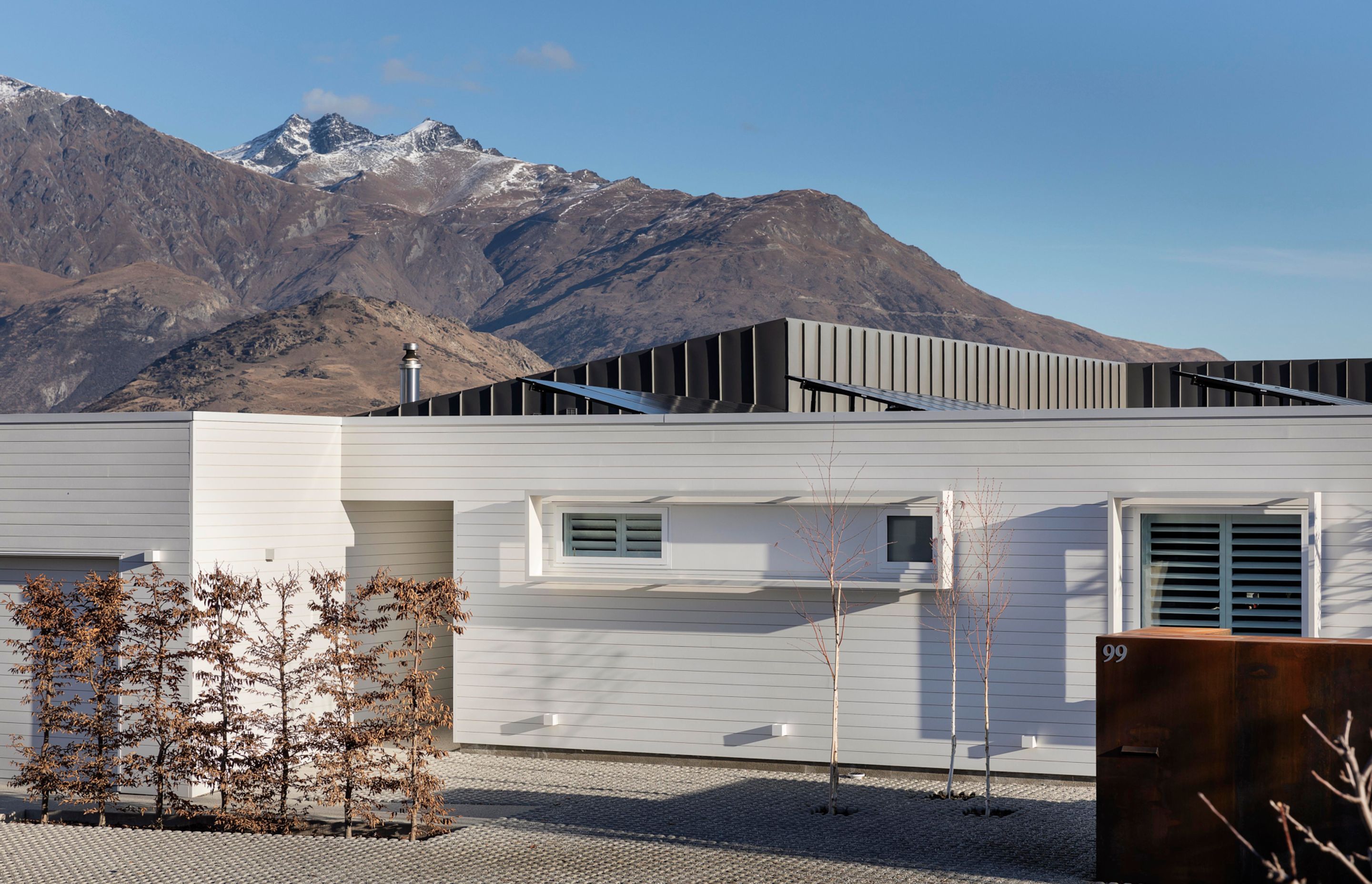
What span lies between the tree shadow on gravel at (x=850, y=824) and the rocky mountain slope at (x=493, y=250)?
107 metres

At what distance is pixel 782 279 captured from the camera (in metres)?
137

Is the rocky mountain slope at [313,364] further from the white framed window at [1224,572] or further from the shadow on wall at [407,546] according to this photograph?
the white framed window at [1224,572]

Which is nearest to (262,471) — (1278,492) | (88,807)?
(88,807)

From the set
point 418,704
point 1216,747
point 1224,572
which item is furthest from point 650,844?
point 1224,572

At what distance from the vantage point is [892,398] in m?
13.1

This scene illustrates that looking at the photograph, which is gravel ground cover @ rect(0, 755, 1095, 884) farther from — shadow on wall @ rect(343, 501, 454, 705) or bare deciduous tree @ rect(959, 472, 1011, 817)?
shadow on wall @ rect(343, 501, 454, 705)

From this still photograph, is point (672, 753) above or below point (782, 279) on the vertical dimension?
below

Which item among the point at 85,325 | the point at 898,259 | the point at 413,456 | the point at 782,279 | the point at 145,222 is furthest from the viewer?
the point at 145,222

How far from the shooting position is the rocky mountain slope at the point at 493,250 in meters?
134

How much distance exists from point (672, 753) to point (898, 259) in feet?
463

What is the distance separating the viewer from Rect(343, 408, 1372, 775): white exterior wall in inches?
372

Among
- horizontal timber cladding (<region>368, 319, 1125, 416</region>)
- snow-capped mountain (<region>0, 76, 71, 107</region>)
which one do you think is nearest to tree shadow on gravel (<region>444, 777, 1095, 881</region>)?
horizontal timber cladding (<region>368, 319, 1125, 416</region>)

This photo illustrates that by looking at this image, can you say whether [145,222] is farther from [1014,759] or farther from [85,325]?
[1014,759]

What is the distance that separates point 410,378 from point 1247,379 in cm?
1222
